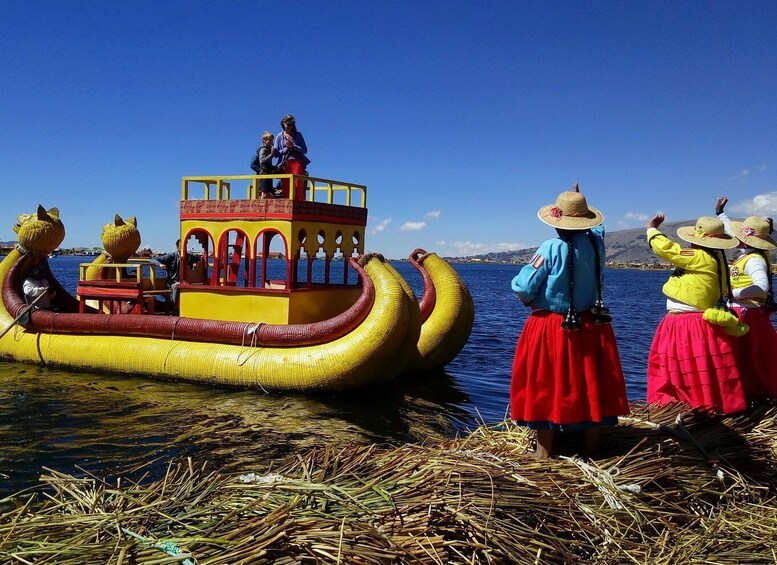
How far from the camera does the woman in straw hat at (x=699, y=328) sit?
5.39 meters

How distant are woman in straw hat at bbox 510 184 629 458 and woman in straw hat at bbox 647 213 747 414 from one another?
1330 mm

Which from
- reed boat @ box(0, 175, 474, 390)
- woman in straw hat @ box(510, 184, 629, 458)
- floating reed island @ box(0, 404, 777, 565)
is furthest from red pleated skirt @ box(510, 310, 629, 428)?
reed boat @ box(0, 175, 474, 390)

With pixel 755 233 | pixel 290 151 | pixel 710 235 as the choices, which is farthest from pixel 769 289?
pixel 290 151

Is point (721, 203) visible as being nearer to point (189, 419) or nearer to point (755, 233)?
point (755, 233)

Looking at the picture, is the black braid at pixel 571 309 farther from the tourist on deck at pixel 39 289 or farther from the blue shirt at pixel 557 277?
the tourist on deck at pixel 39 289

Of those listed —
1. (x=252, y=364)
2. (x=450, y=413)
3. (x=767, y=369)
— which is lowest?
(x=450, y=413)

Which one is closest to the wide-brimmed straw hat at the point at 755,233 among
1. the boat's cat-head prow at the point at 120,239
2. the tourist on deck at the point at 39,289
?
Answer: the boat's cat-head prow at the point at 120,239

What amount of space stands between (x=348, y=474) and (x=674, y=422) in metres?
2.65

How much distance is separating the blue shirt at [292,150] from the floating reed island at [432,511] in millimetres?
8599

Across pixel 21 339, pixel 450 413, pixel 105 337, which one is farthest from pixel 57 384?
pixel 450 413

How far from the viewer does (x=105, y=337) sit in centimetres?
1196

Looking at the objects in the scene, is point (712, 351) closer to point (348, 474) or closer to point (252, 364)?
point (348, 474)

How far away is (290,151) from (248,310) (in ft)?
9.86

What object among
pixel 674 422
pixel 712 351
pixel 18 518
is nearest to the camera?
pixel 18 518
